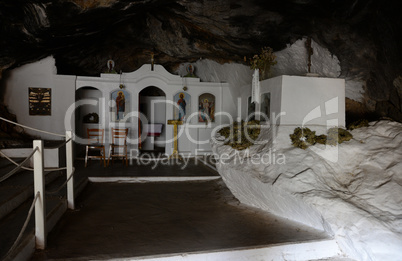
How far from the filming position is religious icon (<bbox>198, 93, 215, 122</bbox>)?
910 cm

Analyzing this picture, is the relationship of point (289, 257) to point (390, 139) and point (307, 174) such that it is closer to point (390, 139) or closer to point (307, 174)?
point (307, 174)

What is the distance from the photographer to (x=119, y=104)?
27.8ft

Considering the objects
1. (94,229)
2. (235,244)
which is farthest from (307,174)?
(94,229)

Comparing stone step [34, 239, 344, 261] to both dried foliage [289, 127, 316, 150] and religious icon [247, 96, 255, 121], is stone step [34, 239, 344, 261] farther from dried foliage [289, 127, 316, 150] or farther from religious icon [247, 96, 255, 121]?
religious icon [247, 96, 255, 121]

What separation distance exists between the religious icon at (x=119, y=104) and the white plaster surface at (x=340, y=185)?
451cm

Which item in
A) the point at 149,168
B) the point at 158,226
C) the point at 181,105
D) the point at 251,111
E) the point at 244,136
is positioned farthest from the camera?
the point at 181,105

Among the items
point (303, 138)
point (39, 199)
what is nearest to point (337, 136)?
point (303, 138)

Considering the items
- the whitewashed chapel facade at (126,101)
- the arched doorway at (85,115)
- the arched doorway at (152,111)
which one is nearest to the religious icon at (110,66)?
the whitewashed chapel facade at (126,101)

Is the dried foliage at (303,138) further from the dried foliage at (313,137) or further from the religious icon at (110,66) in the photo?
the religious icon at (110,66)

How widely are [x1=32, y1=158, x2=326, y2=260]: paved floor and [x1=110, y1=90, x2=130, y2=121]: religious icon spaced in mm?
3394

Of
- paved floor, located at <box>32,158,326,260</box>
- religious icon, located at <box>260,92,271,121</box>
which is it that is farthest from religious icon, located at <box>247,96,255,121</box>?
paved floor, located at <box>32,158,326,260</box>

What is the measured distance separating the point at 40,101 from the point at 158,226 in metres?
6.14

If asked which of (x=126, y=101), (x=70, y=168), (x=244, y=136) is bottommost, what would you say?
(x=70, y=168)

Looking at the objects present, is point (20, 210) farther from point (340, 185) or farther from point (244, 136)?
point (340, 185)
